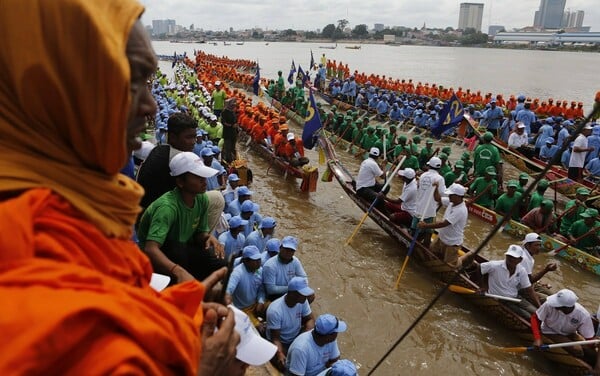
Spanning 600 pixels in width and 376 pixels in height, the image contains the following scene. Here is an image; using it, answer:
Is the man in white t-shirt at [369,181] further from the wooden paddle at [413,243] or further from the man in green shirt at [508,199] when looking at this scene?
the man in green shirt at [508,199]

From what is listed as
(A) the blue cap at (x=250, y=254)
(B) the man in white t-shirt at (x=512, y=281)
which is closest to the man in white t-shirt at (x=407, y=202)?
(B) the man in white t-shirt at (x=512, y=281)

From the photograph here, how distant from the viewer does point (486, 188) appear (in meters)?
10.0

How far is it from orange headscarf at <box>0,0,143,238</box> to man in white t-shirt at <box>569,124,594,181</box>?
1303 cm

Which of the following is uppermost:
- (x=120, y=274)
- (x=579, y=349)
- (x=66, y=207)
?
(x=66, y=207)

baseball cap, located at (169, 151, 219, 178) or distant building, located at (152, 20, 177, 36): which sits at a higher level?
distant building, located at (152, 20, 177, 36)

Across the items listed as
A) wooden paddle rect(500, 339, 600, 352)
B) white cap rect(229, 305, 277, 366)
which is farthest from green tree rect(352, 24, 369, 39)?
white cap rect(229, 305, 277, 366)

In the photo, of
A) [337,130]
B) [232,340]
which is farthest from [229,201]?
[337,130]

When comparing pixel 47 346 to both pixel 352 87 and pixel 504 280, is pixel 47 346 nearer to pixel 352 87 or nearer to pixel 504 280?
pixel 504 280

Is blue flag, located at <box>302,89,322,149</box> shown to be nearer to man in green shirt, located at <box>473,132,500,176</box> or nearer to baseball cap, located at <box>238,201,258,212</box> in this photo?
man in green shirt, located at <box>473,132,500,176</box>

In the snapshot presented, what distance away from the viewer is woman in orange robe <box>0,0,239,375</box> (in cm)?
69

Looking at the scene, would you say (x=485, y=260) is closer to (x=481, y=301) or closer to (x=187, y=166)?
(x=481, y=301)

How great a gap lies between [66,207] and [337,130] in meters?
16.6

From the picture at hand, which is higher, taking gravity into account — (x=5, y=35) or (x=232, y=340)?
(x=5, y=35)

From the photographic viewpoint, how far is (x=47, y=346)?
2.19ft
